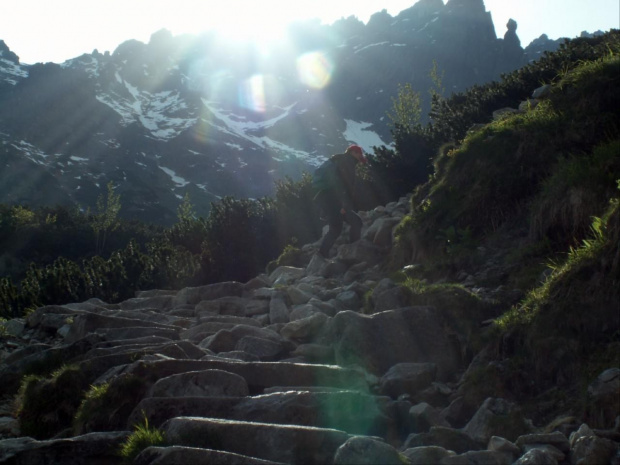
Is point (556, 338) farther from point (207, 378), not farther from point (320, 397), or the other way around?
point (207, 378)

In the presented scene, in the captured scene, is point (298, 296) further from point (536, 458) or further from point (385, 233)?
point (536, 458)

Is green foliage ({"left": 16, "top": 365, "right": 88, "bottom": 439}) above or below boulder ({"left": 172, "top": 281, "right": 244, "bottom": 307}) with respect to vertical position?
above

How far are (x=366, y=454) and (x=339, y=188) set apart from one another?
8537 millimetres

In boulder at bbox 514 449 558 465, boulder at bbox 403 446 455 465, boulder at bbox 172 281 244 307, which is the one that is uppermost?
boulder at bbox 403 446 455 465

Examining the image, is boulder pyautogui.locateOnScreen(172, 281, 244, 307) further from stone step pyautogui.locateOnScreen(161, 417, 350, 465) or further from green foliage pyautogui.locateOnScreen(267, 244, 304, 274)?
stone step pyautogui.locateOnScreen(161, 417, 350, 465)

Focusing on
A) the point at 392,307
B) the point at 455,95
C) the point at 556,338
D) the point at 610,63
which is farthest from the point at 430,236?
the point at 455,95

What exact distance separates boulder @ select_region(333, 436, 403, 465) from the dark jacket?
27.5 ft

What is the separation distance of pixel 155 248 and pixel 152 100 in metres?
179

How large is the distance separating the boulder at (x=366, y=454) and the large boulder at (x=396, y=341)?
231 cm

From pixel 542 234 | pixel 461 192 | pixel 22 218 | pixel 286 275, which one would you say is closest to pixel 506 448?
pixel 542 234

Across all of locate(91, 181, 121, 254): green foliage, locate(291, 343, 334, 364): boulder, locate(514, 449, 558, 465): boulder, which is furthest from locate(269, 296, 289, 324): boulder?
locate(91, 181, 121, 254): green foliage

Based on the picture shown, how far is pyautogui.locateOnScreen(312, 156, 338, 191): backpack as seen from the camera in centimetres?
1135

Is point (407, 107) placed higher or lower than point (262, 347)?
higher

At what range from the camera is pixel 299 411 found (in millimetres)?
3990
